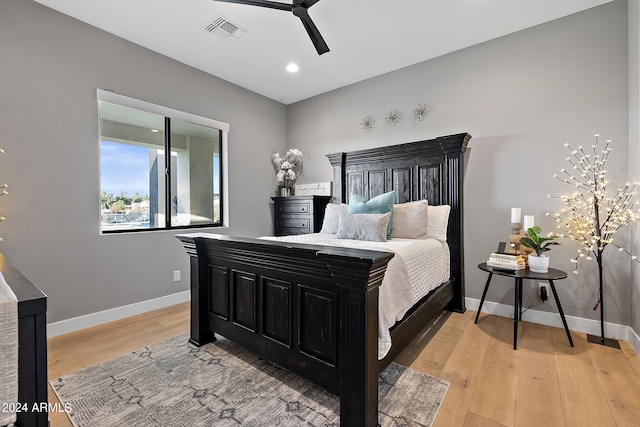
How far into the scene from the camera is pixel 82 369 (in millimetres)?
1953

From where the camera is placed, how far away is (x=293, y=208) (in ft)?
13.9

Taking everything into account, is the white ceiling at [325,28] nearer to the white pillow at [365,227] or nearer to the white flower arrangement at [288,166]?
the white flower arrangement at [288,166]

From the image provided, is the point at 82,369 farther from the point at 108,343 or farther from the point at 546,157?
the point at 546,157

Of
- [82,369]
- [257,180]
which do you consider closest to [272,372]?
[82,369]

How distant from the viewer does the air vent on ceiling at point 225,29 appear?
2621 mm

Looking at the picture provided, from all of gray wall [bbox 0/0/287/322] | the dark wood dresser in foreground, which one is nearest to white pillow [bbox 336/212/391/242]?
gray wall [bbox 0/0/287/322]

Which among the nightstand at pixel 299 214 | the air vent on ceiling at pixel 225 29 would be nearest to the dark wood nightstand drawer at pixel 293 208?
the nightstand at pixel 299 214

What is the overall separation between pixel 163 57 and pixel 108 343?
294 cm

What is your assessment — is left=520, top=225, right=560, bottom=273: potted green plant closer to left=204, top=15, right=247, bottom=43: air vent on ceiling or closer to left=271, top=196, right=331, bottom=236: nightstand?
left=271, top=196, right=331, bottom=236: nightstand

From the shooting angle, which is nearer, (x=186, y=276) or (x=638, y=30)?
(x=638, y=30)

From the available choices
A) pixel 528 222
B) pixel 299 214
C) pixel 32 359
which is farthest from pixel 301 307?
pixel 299 214

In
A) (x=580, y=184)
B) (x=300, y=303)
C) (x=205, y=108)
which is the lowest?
(x=300, y=303)

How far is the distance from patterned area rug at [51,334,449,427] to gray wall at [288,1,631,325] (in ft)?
5.96

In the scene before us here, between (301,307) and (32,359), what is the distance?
114cm
